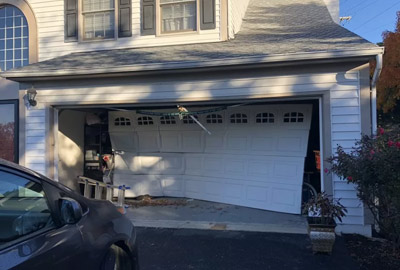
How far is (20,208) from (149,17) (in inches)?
260

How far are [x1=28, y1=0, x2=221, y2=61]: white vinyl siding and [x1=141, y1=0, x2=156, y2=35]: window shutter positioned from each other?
4.9 inches

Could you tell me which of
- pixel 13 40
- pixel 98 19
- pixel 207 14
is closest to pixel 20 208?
pixel 207 14

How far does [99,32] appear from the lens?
8531 millimetres

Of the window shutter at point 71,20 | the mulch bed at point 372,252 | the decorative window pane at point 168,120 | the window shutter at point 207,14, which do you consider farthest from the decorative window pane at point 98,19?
the mulch bed at point 372,252

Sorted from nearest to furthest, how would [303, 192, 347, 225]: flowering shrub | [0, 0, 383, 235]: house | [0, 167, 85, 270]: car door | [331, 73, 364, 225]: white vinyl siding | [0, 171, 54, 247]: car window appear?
[0, 167, 85, 270]: car door → [0, 171, 54, 247]: car window → [303, 192, 347, 225]: flowering shrub → [331, 73, 364, 225]: white vinyl siding → [0, 0, 383, 235]: house

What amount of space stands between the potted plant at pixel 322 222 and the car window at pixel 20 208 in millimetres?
3552

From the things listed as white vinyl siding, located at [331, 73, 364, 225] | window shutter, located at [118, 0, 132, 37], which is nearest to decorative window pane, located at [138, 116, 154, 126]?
window shutter, located at [118, 0, 132, 37]

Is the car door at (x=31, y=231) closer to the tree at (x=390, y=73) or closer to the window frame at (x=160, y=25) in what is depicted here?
the window frame at (x=160, y=25)

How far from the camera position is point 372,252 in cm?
473

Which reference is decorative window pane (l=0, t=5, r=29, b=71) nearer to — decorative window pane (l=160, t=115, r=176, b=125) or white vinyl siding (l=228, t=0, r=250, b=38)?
decorative window pane (l=160, t=115, r=176, b=125)

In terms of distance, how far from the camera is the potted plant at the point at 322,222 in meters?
4.60

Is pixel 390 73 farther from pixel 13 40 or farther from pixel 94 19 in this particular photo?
pixel 13 40

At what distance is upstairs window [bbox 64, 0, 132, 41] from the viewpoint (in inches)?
327

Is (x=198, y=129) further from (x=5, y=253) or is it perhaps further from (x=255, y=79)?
(x=5, y=253)
